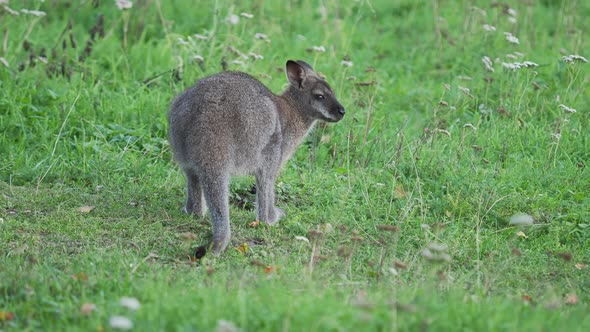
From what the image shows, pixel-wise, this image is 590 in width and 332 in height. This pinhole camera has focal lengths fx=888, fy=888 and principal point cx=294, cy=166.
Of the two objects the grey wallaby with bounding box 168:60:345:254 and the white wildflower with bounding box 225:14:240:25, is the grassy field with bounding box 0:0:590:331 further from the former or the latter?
the grey wallaby with bounding box 168:60:345:254

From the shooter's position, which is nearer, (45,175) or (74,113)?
A: (45,175)

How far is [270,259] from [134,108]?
2.98 m

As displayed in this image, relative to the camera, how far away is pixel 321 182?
22.9 feet

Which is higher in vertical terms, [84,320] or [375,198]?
[84,320]

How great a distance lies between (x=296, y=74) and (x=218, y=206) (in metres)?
1.89

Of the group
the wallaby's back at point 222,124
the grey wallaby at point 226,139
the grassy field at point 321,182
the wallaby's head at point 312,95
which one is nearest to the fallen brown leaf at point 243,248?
the grassy field at point 321,182

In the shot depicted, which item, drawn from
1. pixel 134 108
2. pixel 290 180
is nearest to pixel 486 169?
pixel 290 180

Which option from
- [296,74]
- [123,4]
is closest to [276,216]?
[296,74]

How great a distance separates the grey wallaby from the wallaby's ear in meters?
0.30

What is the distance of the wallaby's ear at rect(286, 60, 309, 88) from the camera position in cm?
714

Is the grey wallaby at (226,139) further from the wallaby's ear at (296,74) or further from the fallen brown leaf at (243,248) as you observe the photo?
the wallaby's ear at (296,74)

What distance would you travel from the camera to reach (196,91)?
606 centimetres

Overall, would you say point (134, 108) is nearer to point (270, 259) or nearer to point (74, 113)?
point (74, 113)

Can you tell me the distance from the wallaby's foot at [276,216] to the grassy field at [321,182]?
7cm
